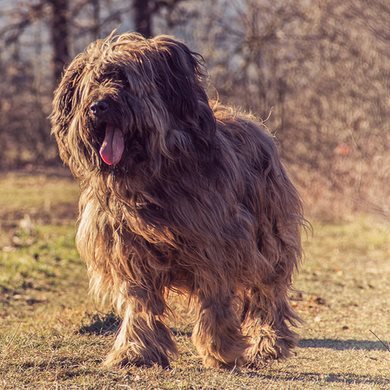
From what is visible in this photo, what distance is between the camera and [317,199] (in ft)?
48.6

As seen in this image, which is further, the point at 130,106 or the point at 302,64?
the point at 302,64

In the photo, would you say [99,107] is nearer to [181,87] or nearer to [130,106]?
[130,106]

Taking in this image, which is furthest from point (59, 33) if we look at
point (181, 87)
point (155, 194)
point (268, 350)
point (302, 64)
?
point (155, 194)

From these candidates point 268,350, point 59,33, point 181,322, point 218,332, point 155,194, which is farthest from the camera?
point 59,33

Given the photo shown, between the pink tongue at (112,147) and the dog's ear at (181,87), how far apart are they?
15.1 inches

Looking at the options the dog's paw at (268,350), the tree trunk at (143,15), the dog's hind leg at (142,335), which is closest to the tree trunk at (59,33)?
the tree trunk at (143,15)

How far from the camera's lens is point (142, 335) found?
5168 mm

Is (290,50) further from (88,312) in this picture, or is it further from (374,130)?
(88,312)

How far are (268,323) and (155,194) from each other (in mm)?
1525

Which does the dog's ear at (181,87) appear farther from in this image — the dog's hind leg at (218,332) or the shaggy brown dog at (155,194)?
the dog's hind leg at (218,332)

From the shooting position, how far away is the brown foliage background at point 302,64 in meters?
13.4

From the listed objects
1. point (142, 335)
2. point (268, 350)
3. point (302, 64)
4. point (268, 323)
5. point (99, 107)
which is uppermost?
point (99, 107)

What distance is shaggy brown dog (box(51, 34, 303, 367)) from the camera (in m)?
4.79

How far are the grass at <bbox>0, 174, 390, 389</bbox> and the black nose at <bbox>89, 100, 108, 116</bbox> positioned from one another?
145 cm
